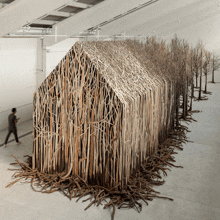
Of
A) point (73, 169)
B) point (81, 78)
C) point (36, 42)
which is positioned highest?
point (36, 42)

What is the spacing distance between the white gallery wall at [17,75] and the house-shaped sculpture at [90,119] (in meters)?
3.11

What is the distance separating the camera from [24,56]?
9.13 meters

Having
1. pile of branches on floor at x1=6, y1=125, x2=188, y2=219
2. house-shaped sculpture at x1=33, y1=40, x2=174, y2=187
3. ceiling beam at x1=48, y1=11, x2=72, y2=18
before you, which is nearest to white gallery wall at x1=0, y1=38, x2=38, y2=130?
ceiling beam at x1=48, y1=11, x2=72, y2=18

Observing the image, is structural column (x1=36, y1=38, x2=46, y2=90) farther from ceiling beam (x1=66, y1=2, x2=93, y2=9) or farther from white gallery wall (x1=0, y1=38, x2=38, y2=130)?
ceiling beam (x1=66, y1=2, x2=93, y2=9)

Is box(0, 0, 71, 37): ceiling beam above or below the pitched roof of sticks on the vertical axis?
above

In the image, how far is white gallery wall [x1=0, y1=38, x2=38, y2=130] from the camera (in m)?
8.49

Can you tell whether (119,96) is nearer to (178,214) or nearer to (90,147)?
(90,147)

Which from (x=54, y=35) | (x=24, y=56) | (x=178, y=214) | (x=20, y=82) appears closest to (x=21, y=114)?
(x=20, y=82)

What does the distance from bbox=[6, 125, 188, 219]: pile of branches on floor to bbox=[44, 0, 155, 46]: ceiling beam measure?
13.3ft

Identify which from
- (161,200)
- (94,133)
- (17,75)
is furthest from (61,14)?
(161,200)

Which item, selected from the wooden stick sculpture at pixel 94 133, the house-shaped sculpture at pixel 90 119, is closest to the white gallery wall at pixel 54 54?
the wooden stick sculpture at pixel 94 133

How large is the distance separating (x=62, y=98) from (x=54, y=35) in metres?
4.35

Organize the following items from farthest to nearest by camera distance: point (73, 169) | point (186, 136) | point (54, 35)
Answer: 1. point (54, 35)
2. point (186, 136)
3. point (73, 169)

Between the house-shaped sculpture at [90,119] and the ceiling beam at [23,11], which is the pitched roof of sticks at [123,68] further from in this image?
the ceiling beam at [23,11]
